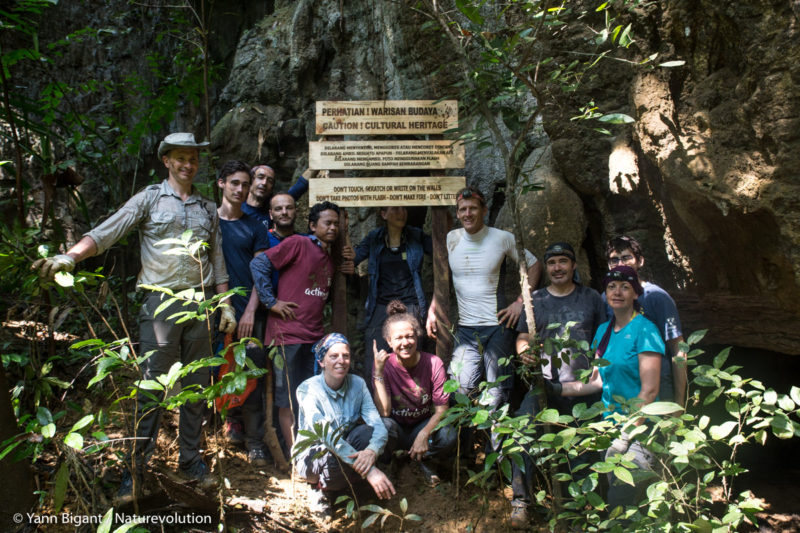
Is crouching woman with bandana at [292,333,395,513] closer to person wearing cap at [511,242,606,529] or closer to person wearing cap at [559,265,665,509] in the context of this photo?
person wearing cap at [511,242,606,529]

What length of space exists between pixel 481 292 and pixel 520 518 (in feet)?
5.36

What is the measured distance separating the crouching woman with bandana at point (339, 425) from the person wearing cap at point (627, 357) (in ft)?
4.76

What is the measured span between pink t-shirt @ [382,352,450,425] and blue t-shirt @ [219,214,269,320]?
1.29 meters

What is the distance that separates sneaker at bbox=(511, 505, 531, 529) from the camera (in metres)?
3.58

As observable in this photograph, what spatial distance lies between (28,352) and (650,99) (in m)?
5.12

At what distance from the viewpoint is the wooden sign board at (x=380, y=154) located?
465cm

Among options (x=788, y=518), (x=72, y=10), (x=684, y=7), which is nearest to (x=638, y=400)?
(x=684, y=7)

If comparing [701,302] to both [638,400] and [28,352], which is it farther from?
[28,352]

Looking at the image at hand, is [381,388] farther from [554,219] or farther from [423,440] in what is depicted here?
[554,219]

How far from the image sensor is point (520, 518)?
3596 millimetres

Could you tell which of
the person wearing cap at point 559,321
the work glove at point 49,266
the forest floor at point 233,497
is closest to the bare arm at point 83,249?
the work glove at point 49,266

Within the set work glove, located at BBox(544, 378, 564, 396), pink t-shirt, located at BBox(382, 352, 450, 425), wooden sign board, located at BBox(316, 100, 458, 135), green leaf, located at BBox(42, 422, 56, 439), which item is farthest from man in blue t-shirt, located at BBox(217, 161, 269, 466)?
work glove, located at BBox(544, 378, 564, 396)

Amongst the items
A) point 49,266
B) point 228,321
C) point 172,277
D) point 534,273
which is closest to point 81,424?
point 49,266

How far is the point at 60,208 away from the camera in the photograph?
6.21 m
